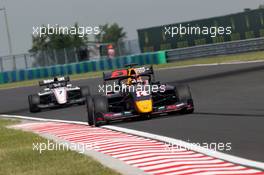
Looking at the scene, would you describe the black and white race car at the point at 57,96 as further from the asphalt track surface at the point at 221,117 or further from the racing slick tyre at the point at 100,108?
the racing slick tyre at the point at 100,108

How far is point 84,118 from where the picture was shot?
57.6ft

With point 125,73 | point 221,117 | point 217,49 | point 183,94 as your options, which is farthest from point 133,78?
point 217,49

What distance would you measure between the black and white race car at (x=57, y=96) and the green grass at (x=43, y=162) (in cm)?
969

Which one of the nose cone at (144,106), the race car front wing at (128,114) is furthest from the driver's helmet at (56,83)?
the nose cone at (144,106)

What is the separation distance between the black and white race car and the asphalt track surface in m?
0.26

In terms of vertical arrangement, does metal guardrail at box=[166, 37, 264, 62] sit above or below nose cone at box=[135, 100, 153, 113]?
above

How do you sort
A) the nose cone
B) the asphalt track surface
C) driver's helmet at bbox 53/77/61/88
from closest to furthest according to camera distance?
the asphalt track surface < the nose cone < driver's helmet at bbox 53/77/61/88

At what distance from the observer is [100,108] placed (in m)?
14.7

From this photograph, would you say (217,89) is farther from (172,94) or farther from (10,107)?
(10,107)

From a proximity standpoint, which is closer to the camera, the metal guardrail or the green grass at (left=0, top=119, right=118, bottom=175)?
the green grass at (left=0, top=119, right=118, bottom=175)

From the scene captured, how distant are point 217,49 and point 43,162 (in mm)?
34714

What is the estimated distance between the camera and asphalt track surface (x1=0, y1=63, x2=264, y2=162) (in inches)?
414

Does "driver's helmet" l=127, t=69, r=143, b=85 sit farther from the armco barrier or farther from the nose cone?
the armco barrier

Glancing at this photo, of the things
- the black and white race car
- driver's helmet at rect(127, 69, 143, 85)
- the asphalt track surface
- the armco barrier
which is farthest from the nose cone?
the armco barrier
